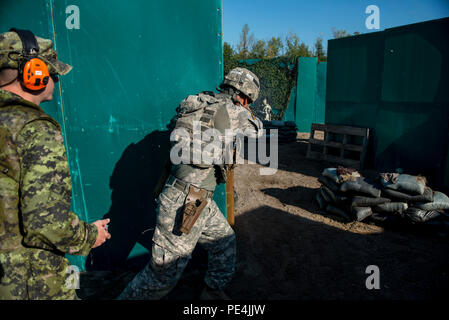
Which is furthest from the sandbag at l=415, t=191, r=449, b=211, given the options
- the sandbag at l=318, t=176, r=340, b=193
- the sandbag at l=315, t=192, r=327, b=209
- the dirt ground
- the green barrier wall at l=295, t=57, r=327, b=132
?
the green barrier wall at l=295, t=57, r=327, b=132

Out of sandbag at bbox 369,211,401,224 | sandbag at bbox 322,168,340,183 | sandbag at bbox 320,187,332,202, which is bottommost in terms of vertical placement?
sandbag at bbox 369,211,401,224

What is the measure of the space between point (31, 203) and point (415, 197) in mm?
4544

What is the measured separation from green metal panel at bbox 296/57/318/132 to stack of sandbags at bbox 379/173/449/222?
8.40 meters

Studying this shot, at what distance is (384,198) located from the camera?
4594 millimetres

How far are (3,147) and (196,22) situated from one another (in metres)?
2.18

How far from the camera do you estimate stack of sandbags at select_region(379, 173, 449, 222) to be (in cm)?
433

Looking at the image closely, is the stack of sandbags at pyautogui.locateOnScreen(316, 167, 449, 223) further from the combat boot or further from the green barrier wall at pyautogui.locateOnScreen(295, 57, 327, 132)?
the green barrier wall at pyautogui.locateOnScreen(295, 57, 327, 132)

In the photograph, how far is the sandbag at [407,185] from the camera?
4.38 metres

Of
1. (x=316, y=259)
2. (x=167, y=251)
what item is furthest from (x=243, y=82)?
(x=316, y=259)

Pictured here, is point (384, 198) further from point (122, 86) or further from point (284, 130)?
point (284, 130)

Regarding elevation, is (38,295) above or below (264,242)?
above

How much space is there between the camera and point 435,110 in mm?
6117

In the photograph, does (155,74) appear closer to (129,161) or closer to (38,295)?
(129,161)
